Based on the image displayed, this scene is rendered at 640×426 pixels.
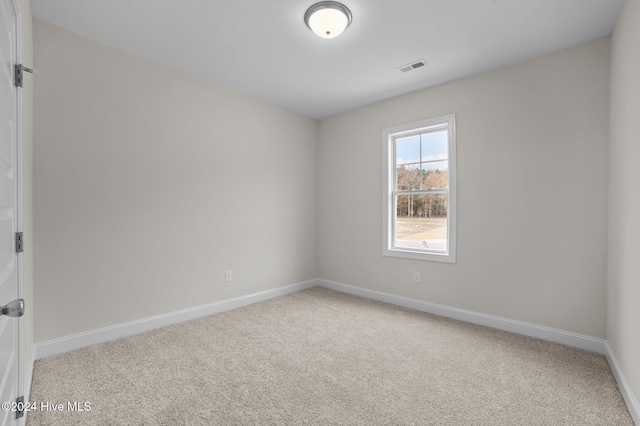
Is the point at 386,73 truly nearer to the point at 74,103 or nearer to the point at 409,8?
the point at 409,8

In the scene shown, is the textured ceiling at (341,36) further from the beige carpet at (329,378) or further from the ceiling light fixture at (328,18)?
the beige carpet at (329,378)

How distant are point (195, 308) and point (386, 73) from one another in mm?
3187

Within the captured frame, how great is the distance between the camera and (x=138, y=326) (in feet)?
9.39

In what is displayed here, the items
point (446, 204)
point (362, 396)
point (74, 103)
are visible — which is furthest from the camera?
point (446, 204)

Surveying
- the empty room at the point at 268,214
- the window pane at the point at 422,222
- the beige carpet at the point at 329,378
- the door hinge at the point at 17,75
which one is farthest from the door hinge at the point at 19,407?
the window pane at the point at 422,222

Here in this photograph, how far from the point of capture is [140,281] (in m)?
2.92

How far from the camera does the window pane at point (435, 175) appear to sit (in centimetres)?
352

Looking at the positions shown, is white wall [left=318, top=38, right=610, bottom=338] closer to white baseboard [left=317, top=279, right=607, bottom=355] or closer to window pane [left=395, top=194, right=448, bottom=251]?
white baseboard [left=317, top=279, right=607, bottom=355]

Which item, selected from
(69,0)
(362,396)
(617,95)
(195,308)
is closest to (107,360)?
(195,308)

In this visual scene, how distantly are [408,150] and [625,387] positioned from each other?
9.19 ft

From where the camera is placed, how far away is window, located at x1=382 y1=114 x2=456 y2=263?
3414 millimetres

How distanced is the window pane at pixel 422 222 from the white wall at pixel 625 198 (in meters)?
1.44

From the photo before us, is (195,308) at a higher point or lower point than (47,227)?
lower

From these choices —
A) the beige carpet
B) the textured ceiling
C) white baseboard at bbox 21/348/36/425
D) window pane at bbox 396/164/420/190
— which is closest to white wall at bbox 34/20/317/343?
white baseboard at bbox 21/348/36/425
